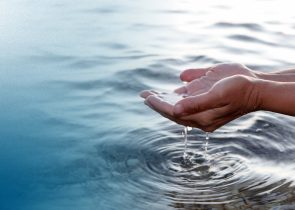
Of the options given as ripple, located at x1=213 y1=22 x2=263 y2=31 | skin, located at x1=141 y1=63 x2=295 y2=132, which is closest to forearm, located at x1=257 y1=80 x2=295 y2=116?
skin, located at x1=141 y1=63 x2=295 y2=132

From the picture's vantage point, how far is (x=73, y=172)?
394cm

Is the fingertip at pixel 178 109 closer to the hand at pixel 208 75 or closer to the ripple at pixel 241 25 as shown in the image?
the hand at pixel 208 75

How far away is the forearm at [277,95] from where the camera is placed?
3.33 meters

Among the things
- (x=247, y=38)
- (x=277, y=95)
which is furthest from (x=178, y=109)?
(x=247, y=38)

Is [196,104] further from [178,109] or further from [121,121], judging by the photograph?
[121,121]

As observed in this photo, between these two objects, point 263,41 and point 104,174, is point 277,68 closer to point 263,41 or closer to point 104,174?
point 263,41

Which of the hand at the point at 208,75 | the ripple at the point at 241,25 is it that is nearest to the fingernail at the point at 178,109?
the hand at the point at 208,75

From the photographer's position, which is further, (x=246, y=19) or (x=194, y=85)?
(x=246, y=19)

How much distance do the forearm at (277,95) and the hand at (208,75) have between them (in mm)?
389

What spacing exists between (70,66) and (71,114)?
1.12 meters

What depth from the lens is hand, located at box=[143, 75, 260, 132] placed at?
10.3 ft

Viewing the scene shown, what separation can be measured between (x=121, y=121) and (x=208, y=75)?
1168 mm

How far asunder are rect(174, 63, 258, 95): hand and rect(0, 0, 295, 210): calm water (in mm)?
616

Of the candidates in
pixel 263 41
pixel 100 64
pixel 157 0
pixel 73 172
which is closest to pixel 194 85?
pixel 73 172
